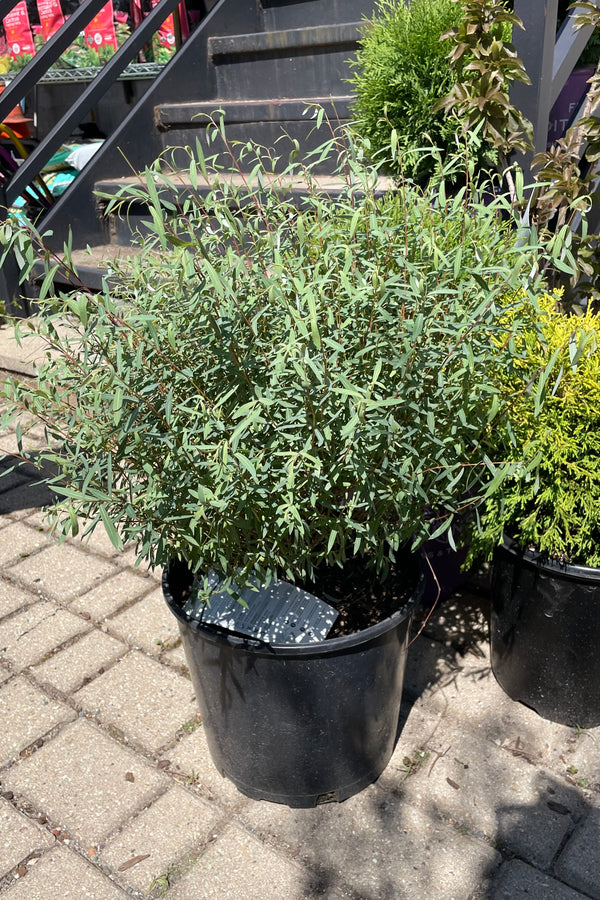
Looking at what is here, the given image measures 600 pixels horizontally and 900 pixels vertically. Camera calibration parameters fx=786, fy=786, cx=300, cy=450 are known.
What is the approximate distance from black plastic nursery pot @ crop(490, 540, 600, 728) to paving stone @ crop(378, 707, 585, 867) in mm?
199

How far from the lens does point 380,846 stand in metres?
1.99

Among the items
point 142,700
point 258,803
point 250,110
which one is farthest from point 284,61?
point 258,803

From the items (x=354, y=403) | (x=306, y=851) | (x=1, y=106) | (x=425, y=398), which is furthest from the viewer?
(x=1, y=106)

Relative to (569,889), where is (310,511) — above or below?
above

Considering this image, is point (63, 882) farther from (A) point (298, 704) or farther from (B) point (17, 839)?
(A) point (298, 704)

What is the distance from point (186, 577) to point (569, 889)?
1.21 metres

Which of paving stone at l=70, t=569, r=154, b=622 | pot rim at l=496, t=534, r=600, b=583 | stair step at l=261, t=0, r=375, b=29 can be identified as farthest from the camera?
stair step at l=261, t=0, r=375, b=29

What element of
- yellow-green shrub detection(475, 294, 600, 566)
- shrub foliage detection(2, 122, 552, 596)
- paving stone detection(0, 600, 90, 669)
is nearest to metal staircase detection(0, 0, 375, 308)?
paving stone detection(0, 600, 90, 669)

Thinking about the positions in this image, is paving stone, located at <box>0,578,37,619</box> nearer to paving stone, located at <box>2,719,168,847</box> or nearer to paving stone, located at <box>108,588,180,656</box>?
paving stone, located at <box>108,588,180,656</box>

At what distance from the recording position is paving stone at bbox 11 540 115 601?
308 centimetres

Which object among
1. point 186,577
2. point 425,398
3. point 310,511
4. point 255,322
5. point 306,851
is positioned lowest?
point 306,851

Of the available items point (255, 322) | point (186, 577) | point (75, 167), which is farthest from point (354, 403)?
point (75, 167)

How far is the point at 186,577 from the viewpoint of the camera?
214cm

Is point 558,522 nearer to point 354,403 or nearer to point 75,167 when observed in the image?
point 354,403
